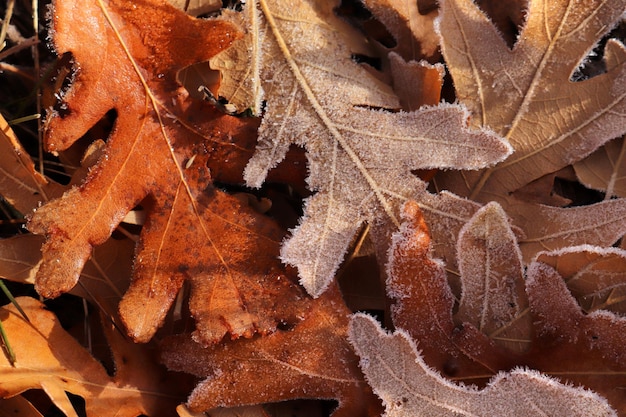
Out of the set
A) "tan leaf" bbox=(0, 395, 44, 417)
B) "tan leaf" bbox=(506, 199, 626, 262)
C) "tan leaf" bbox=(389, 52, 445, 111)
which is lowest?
"tan leaf" bbox=(0, 395, 44, 417)

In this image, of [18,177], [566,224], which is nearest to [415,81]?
[566,224]

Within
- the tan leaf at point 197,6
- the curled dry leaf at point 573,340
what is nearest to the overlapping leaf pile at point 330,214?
the curled dry leaf at point 573,340

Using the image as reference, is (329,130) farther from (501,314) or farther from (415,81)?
(501,314)

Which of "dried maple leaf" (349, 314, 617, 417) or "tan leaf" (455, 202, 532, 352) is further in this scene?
"tan leaf" (455, 202, 532, 352)

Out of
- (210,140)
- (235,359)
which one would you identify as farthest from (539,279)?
(210,140)

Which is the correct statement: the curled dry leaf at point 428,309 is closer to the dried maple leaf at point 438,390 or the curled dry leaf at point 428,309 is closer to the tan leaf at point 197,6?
the dried maple leaf at point 438,390

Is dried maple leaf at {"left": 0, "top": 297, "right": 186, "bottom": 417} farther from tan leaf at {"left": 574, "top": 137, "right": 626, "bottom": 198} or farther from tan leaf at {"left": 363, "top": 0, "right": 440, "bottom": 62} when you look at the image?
tan leaf at {"left": 574, "top": 137, "right": 626, "bottom": 198}

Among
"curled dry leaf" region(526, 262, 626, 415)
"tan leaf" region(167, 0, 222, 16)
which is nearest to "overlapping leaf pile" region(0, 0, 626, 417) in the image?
"curled dry leaf" region(526, 262, 626, 415)

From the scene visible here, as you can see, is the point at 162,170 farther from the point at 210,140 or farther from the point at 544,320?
the point at 544,320
